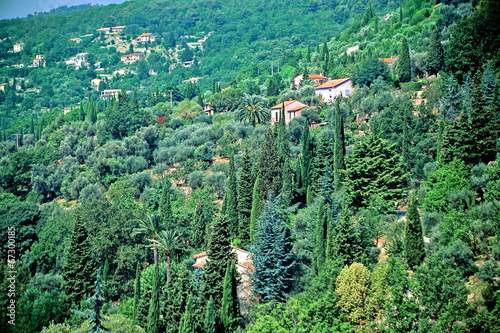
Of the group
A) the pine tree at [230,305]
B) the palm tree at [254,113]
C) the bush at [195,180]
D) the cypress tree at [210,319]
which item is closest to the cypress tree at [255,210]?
the pine tree at [230,305]

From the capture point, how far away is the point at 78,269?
123ft

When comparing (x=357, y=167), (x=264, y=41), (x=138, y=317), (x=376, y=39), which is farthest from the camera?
(x=264, y=41)

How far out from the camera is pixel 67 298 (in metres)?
36.6

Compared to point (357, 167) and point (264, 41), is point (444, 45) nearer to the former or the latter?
point (357, 167)

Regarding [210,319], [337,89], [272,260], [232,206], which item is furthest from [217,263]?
[337,89]

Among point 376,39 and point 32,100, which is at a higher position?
point 376,39

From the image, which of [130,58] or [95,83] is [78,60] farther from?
[95,83]

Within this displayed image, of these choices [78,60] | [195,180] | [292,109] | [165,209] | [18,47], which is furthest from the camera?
[18,47]

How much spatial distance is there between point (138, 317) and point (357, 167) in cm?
1707

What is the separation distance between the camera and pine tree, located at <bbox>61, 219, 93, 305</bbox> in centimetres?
3703

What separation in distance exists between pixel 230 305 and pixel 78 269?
14.4 metres

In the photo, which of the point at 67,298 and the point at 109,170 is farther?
the point at 109,170

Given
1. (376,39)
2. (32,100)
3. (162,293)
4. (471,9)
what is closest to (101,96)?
(32,100)

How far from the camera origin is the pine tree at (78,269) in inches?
1458
